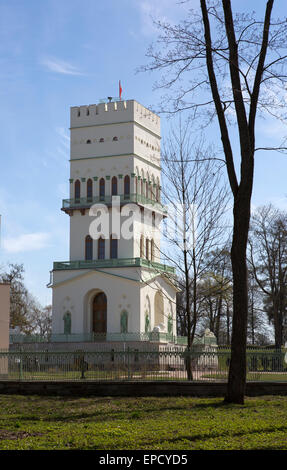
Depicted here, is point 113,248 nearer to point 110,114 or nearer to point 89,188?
point 89,188

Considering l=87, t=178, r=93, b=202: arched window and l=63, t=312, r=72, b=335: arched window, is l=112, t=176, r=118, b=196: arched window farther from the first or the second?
l=63, t=312, r=72, b=335: arched window

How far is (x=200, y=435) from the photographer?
10602 mm

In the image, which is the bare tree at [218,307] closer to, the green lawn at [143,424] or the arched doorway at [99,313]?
the arched doorway at [99,313]

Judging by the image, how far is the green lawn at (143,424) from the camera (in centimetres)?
988

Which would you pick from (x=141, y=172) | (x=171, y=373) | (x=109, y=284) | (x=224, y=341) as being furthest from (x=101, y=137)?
(x=171, y=373)

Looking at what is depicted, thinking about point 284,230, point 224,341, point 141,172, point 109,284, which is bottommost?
point 224,341

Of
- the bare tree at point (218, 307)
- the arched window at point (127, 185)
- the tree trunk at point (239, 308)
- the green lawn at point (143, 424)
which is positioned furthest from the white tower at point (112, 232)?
the tree trunk at point (239, 308)

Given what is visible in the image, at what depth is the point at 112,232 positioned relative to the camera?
49.6 metres

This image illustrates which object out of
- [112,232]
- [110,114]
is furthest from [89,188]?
[110,114]

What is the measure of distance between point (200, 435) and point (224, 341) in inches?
2221

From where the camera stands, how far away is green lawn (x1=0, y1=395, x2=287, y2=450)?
389 inches

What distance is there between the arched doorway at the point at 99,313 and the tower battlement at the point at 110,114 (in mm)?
13858

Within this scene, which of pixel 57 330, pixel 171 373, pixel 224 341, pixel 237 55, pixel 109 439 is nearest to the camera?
pixel 109 439
